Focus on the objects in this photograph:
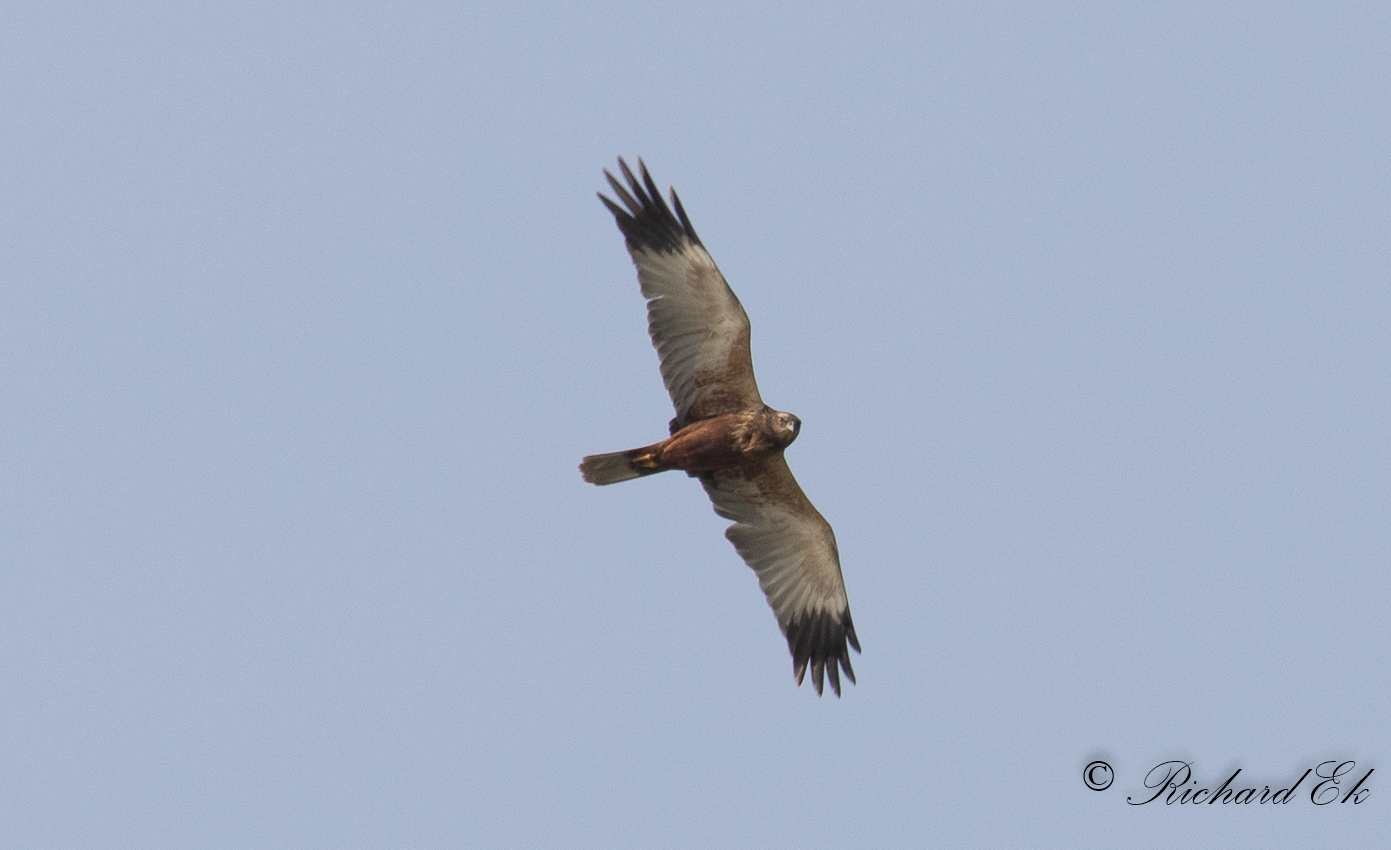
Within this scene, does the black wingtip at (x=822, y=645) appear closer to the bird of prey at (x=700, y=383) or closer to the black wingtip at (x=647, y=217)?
the bird of prey at (x=700, y=383)

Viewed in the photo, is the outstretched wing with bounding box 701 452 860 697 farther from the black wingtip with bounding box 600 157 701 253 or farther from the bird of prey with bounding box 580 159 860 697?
the black wingtip with bounding box 600 157 701 253

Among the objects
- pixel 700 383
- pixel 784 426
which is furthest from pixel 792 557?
pixel 700 383

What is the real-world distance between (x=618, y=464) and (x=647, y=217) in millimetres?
2207

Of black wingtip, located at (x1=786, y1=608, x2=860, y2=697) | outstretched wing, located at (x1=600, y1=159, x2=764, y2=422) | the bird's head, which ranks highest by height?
outstretched wing, located at (x1=600, y1=159, x2=764, y2=422)

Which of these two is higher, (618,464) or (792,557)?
(618,464)

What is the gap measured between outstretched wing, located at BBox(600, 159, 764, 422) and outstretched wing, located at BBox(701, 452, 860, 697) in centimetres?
77

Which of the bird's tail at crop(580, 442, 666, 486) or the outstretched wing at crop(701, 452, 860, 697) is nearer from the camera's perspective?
the bird's tail at crop(580, 442, 666, 486)

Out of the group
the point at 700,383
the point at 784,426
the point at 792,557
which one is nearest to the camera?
the point at 784,426

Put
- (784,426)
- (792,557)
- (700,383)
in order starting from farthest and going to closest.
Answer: (792,557), (700,383), (784,426)

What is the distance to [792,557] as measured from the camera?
43.3 ft

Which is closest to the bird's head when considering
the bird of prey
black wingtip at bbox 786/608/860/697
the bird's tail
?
the bird of prey

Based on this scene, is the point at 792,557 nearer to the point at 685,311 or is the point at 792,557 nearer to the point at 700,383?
the point at 700,383

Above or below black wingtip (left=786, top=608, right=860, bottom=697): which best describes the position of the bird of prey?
above

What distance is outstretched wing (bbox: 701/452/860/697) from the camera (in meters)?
12.8
